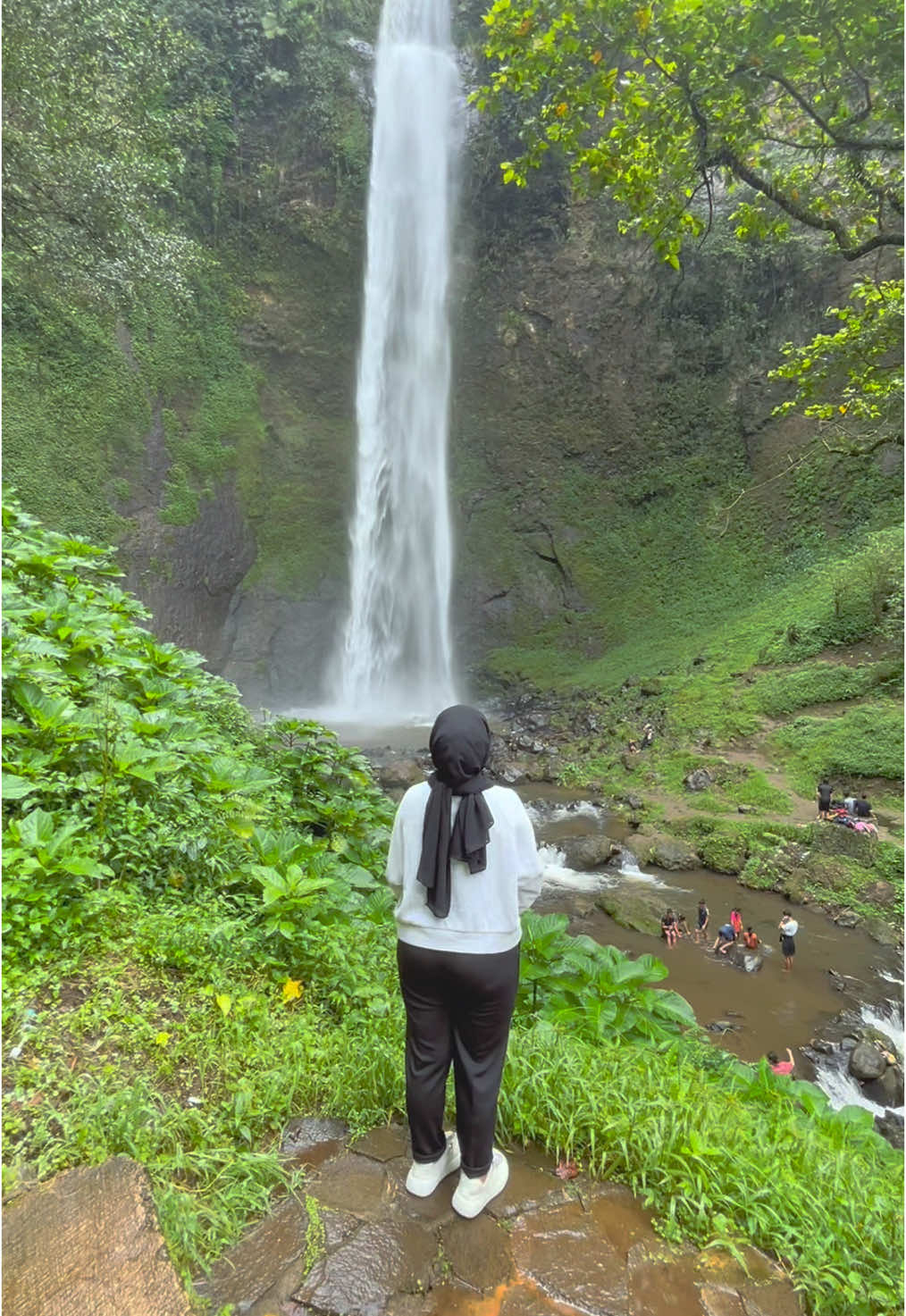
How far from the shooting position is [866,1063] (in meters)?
5.96

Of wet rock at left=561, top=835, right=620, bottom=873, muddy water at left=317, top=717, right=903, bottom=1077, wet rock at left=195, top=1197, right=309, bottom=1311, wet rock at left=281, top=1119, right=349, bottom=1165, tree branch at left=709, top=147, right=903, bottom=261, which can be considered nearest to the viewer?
wet rock at left=195, top=1197, right=309, bottom=1311

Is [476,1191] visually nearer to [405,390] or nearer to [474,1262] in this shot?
[474,1262]

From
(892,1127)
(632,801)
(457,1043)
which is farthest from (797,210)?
(632,801)

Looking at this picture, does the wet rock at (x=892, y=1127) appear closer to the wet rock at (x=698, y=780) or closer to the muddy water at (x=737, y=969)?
the muddy water at (x=737, y=969)

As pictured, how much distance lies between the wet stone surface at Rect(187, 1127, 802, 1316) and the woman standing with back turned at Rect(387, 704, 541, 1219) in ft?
0.29

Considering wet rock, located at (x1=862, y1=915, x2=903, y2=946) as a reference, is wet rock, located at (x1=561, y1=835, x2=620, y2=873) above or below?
above

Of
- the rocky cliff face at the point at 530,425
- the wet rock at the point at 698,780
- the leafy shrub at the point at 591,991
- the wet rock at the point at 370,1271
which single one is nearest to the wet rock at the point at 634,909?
the wet rock at the point at 698,780

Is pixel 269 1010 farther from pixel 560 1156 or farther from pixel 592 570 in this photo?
pixel 592 570

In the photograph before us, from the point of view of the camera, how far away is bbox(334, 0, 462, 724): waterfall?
71.4ft

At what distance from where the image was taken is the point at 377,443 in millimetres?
22156

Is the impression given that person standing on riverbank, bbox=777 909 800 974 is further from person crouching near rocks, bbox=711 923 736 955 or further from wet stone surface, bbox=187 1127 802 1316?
wet stone surface, bbox=187 1127 802 1316

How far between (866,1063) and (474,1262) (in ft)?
18.9

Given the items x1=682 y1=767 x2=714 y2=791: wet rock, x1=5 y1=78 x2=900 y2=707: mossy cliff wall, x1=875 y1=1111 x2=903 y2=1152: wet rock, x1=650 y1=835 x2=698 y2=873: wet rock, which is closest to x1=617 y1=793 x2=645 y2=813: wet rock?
x1=682 y1=767 x2=714 y2=791: wet rock

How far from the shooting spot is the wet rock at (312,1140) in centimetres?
211
